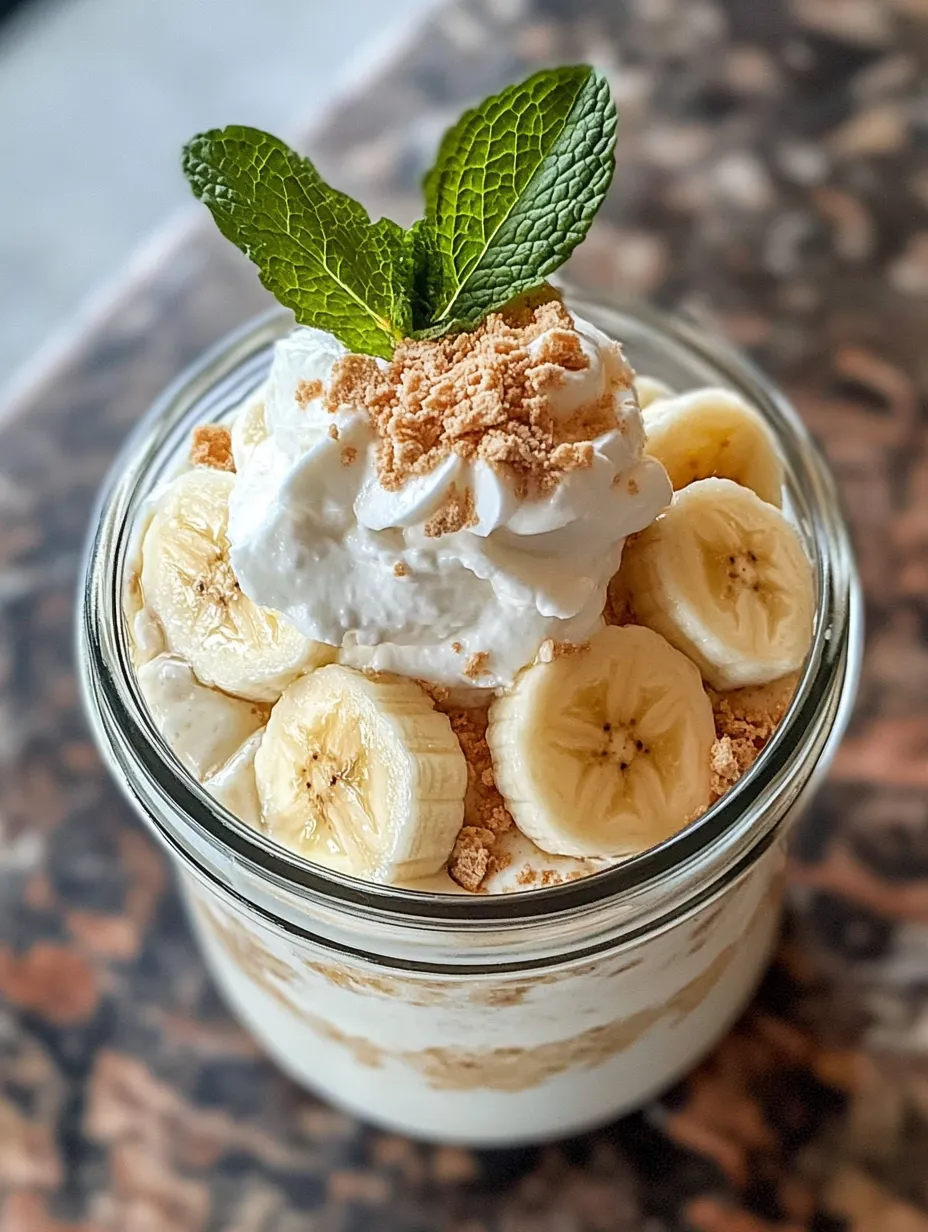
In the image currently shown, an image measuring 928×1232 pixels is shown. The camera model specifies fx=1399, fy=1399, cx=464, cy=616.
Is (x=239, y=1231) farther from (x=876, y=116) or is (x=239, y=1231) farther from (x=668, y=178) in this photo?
(x=876, y=116)

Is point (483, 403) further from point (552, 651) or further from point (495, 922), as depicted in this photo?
point (495, 922)

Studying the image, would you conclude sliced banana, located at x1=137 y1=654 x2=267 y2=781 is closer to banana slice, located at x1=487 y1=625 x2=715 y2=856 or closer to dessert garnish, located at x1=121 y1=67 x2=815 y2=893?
dessert garnish, located at x1=121 y1=67 x2=815 y2=893

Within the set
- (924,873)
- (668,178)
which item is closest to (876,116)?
(668,178)

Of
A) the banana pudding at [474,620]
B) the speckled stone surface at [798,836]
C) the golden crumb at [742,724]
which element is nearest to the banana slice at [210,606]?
the banana pudding at [474,620]

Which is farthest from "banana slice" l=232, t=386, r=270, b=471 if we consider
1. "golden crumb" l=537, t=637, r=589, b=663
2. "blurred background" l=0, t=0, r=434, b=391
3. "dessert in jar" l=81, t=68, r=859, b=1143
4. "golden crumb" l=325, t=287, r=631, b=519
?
"blurred background" l=0, t=0, r=434, b=391

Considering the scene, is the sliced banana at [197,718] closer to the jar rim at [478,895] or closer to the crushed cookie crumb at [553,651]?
the jar rim at [478,895]

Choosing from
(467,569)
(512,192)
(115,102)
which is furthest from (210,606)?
(115,102)
